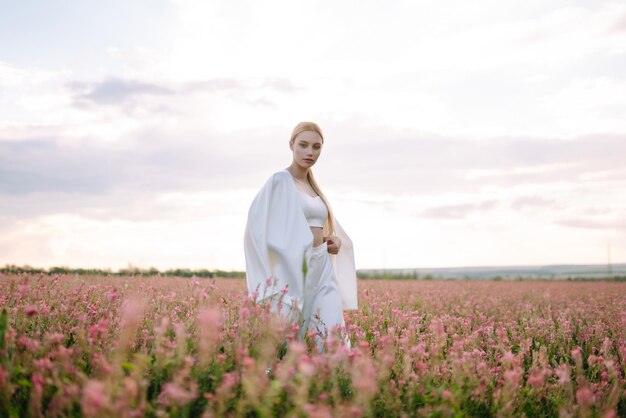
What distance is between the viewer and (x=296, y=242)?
4312 millimetres

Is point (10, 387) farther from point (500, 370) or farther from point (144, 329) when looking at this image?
point (500, 370)

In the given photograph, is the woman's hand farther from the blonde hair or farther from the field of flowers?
the field of flowers

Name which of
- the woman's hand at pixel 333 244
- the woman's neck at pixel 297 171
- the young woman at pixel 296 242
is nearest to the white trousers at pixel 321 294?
the young woman at pixel 296 242

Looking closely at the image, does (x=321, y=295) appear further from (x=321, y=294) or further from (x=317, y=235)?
(x=317, y=235)

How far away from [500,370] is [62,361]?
114 inches

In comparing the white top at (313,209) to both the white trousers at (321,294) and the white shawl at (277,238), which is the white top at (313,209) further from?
the white trousers at (321,294)

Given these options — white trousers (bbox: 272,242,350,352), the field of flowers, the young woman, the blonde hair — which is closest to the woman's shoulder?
the young woman

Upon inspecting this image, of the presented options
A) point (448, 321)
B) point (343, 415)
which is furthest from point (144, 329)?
point (448, 321)

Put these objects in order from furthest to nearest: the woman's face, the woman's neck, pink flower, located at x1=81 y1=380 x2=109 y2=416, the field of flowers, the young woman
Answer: the woman's neck, the woman's face, the young woman, the field of flowers, pink flower, located at x1=81 y1=380 x2=109 y2=416

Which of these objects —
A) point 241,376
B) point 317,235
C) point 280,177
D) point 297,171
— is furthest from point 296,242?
point 241,376

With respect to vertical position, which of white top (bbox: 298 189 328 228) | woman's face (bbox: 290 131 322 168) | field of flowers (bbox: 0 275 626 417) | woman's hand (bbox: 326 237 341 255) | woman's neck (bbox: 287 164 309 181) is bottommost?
field of flowers (bbox: 0 275 626 417)

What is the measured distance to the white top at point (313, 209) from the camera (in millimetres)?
4566

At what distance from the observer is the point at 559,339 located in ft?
18.6

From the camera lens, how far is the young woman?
13.9ft
